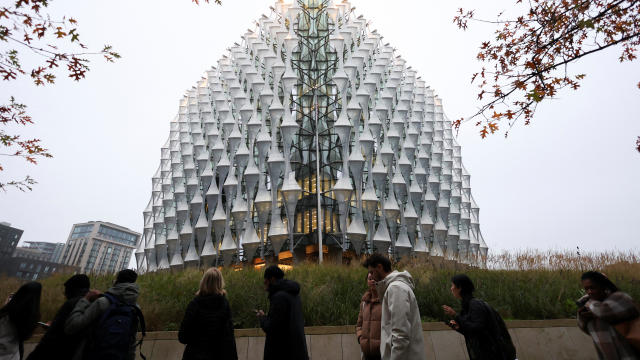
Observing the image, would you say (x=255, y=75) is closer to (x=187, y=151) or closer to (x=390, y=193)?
(x=187, y=151)

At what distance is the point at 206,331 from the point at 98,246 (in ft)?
531

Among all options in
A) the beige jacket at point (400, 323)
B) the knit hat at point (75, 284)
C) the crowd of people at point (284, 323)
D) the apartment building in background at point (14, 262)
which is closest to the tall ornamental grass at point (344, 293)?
the knit hat at point (75, 284)

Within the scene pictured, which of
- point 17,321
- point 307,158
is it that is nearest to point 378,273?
point 17,321

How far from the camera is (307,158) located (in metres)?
32.8

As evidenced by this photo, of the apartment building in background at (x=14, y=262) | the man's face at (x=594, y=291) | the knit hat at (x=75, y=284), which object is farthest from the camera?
the apartment building in background at (x=14, y=262)

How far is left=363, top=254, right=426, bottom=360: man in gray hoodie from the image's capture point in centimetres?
396

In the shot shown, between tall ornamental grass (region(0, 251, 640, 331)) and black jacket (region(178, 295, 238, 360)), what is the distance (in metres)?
4.29

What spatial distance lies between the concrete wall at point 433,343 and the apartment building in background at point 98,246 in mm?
143221

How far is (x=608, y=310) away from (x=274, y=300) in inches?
140

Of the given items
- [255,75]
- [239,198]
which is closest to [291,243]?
[239,198]

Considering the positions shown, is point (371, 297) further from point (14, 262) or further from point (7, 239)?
point (7, 239)

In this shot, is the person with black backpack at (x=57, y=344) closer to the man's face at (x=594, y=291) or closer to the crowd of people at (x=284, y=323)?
the crowd of people at (x=284, y=323)

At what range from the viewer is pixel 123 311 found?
440 centimetres

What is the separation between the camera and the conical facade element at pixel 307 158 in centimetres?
2920
